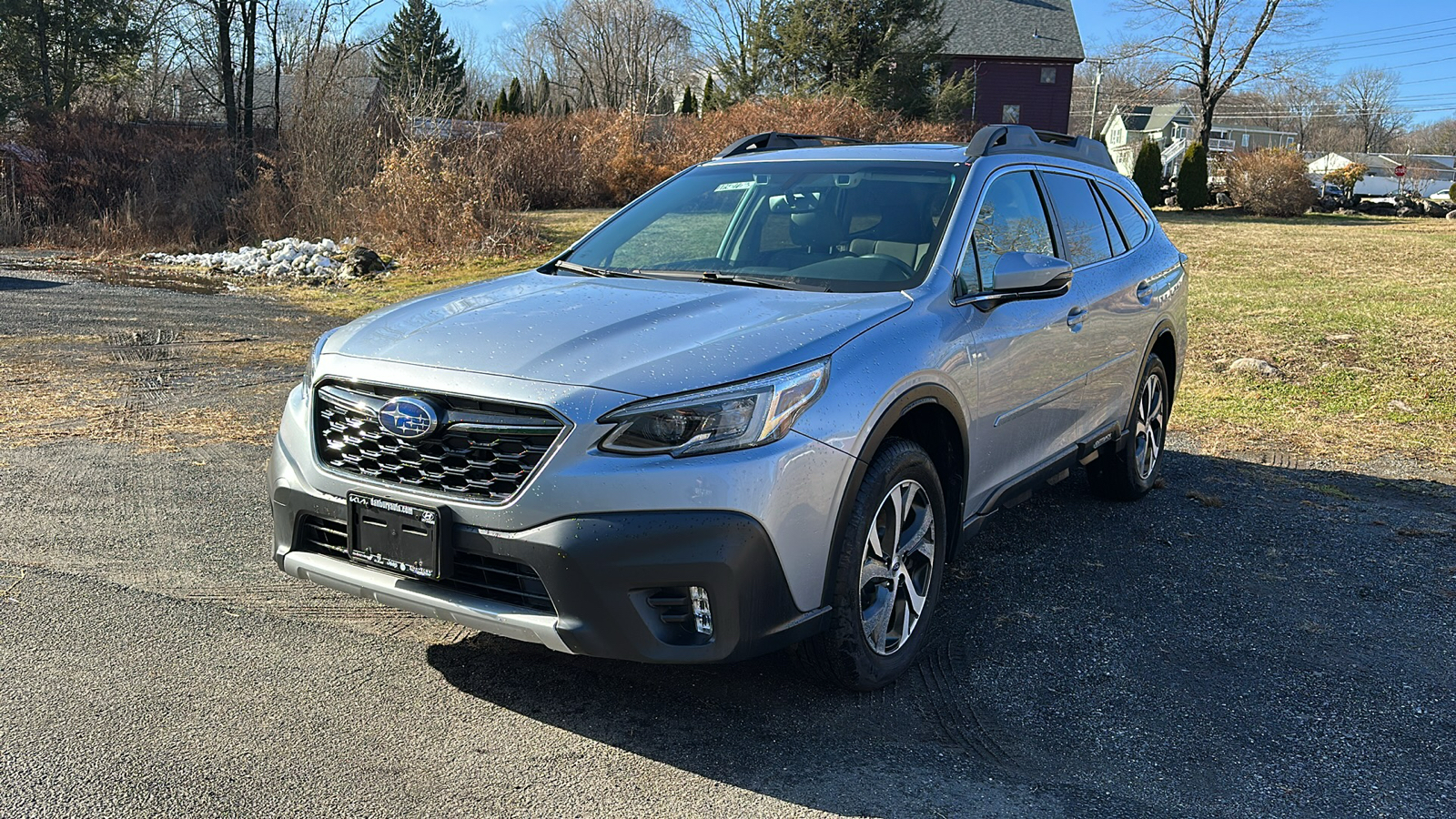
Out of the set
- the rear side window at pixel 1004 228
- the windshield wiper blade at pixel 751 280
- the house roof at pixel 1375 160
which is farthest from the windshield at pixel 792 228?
the house roof at pixel 1375 160

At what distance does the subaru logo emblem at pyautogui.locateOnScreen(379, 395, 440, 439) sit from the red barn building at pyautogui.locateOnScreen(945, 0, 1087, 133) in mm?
46470

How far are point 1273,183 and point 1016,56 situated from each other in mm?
20293

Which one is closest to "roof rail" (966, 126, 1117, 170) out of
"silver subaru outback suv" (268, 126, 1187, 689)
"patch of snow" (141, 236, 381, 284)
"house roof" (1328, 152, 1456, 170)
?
"silver subaru outback suv" (268, 126, 1187, 689)

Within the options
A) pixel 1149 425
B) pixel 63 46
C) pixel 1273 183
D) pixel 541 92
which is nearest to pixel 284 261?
pixel 1149 425

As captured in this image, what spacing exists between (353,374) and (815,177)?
2196 mm

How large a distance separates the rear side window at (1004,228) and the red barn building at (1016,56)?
44.1m

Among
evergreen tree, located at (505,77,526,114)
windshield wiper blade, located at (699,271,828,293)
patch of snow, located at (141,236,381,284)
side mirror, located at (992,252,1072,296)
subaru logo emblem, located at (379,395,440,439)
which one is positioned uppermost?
evergreen tree, located at (505,77,526,114)

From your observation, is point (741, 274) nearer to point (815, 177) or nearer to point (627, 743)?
point (815, 177)

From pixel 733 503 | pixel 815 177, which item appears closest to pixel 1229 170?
pixel 815 177

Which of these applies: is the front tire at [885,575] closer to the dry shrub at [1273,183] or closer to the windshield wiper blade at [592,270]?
the windshield wiper blade at [592,270]

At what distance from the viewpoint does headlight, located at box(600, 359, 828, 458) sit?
302 cm

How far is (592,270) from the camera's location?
4547 millimetres

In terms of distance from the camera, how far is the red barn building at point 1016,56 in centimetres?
4697

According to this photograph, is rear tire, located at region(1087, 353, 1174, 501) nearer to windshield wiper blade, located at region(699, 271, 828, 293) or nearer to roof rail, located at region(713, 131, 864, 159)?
roof rail, located at region(713, 131, 864, 159)
